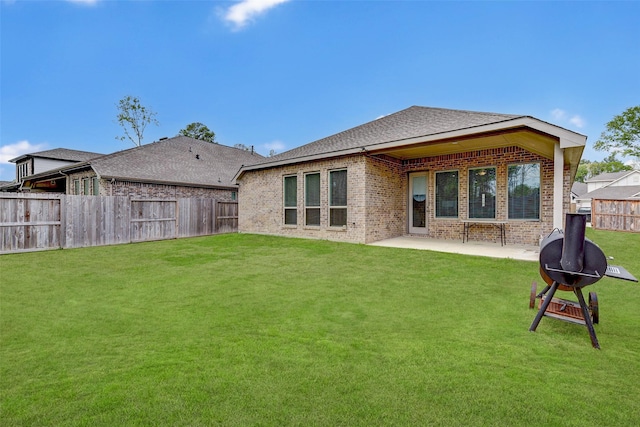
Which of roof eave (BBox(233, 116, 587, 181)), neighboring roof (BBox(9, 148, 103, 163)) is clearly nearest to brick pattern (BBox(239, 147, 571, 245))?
roof eave (BBox(233, 116, 587, 181))

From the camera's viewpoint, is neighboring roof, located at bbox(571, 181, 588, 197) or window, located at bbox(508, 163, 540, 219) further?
neighboring roof, located at bbox(571, 181, 588, 197)

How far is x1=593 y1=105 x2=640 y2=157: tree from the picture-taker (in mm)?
26391

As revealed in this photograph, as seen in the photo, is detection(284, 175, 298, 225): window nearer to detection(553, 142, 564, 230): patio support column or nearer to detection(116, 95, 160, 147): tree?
detection(553, 142, 564, 230): patio support column

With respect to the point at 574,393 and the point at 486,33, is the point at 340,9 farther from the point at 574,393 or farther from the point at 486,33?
the point at 574,393

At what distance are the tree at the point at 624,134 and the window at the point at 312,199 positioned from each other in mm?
31943

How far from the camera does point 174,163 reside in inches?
642

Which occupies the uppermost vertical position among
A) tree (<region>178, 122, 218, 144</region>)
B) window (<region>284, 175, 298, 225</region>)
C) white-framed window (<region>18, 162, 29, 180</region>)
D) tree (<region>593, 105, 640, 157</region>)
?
tree (<region>178, 122, 218, 144</region>)

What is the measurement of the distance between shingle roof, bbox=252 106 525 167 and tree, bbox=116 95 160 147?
72.2 feet

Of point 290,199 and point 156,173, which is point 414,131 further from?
point 156,173

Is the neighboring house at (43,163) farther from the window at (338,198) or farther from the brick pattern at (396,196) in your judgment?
the window at (338,198)

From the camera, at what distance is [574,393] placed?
2.12 metres

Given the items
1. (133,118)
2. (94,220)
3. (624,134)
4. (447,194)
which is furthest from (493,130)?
(624,134)

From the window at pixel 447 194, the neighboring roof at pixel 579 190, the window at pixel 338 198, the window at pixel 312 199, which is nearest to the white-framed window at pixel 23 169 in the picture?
the window at pixel 312 199

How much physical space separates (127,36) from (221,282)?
1578cm
